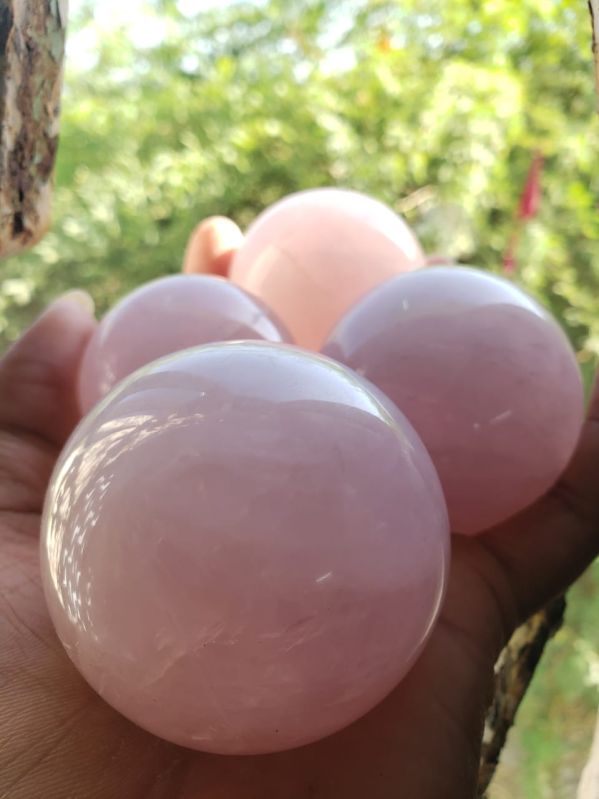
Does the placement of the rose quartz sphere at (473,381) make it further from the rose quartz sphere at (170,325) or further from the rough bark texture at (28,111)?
the rough bark texture at (28,111)

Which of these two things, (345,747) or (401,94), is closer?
(345,747)

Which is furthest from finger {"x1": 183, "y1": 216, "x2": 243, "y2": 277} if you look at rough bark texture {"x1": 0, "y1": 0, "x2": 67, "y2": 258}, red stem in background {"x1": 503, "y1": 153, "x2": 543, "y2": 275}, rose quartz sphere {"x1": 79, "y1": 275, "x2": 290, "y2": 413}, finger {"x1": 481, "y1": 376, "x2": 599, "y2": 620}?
red stem in background {"x1": 503, "y1": 153, "x2": 543, "y2": 275}

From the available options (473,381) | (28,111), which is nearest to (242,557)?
(473,381)

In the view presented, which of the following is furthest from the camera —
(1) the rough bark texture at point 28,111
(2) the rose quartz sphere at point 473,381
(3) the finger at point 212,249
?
(3) the finger at point 212,249

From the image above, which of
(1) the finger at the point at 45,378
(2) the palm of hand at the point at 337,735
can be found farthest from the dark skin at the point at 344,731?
(1) the finger at the point at 45,378

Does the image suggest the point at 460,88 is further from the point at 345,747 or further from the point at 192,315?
the point at 345,747

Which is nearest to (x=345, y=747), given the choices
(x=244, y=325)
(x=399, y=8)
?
(x=244, y=325)

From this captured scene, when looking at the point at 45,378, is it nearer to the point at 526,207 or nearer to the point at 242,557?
the point at 242,557
